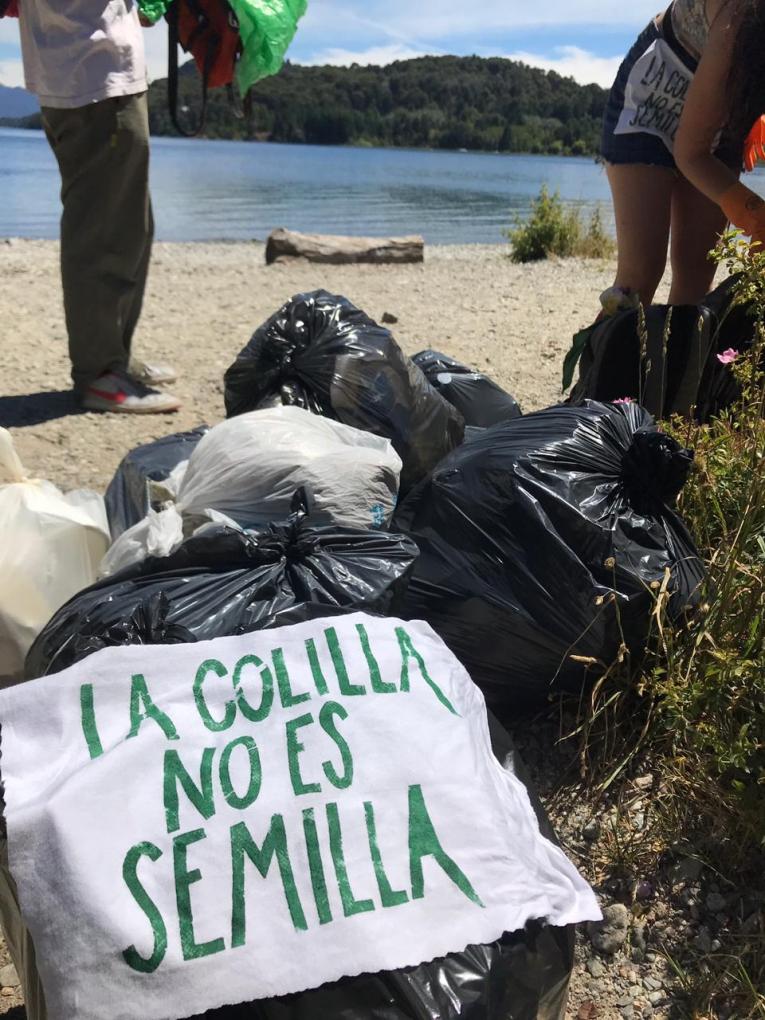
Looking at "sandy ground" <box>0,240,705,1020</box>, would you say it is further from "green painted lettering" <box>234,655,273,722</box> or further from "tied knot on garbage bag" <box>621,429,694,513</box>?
Result: "green painted lettering" <box>234,655,273,722</box>

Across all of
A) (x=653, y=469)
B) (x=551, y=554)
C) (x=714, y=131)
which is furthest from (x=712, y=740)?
(x=714, y=131)

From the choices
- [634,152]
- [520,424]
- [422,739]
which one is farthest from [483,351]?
[422,739]

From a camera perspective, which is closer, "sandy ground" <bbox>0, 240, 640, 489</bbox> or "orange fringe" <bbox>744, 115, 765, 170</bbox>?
"orange fringe" <bbox>744, 115, 765, 170</bbox>

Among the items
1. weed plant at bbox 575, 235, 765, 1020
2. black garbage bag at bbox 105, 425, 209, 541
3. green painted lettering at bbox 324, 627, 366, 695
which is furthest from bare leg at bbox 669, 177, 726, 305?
green painted lettering at bbox 324, 627, 366, 695

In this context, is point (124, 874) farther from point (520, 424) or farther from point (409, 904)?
point (520, 424)

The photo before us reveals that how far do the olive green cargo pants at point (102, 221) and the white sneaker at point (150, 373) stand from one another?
9 cm

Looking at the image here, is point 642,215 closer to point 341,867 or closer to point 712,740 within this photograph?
point 712,740

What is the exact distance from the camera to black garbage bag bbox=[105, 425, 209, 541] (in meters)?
2.10

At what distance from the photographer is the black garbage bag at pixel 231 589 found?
4.58 ft

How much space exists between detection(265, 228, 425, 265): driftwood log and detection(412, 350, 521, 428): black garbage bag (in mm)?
5476

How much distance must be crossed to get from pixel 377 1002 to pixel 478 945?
14 centimetres

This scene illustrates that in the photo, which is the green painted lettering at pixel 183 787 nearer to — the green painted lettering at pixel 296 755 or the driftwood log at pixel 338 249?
the green painted lettering at pixel 296 755

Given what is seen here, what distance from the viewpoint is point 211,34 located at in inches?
133

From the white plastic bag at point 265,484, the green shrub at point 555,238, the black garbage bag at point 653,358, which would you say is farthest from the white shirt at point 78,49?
the green shrub at point 555,238
